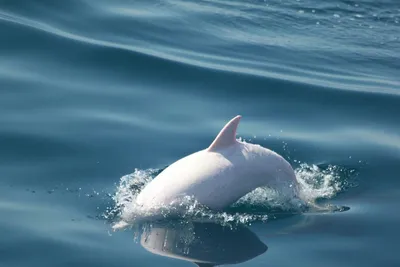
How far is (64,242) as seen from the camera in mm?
11164

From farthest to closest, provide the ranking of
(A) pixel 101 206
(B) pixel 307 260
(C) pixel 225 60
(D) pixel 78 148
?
(C) pixel 225 60
(D) pixel 78 148
(A) pixel 101 206
(B) pixel 307 260

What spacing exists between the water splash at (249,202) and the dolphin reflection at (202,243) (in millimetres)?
158

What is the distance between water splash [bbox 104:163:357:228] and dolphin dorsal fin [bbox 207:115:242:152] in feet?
2.63

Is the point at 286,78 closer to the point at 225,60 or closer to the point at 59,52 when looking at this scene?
the point at 225,60

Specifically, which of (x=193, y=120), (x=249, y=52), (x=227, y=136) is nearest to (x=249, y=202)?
(x=227, y=136)

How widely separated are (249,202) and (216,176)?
2.44 feet

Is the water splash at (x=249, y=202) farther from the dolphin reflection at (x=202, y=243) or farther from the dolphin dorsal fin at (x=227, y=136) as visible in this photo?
the dolphin dorsal fin at (x=227, y=136)

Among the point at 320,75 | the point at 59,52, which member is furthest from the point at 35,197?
the point at 320,75

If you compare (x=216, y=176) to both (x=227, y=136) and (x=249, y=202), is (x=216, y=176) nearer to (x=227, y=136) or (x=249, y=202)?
(x=227, y=136)

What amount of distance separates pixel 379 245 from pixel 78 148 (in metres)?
5.27

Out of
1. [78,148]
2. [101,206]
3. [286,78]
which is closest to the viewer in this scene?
[101,206]

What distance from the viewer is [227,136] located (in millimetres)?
11562

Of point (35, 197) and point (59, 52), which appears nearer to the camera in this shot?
point (35, 197)

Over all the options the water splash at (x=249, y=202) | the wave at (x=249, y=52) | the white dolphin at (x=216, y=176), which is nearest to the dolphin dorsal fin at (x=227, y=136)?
the white dolphin at (x=216, y=176)
